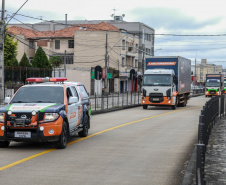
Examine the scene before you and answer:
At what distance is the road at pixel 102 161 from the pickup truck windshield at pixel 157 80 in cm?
1731

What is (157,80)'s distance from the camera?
1296 inches

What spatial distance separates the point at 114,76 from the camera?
81.9m

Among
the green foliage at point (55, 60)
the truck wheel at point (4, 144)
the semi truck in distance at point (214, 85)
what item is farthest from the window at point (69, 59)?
the truck wheel at point (4, 144)

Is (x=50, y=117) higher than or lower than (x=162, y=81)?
lower

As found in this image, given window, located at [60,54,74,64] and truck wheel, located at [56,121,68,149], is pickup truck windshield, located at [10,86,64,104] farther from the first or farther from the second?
window, located at [60,54,74,64]

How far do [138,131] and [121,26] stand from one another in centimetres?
9103

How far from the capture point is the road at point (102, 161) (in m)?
8.23

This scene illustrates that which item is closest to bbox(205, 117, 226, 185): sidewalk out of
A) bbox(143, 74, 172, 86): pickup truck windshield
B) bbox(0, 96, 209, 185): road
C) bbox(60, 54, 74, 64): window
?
bbox(0, 96, 209, 185): road

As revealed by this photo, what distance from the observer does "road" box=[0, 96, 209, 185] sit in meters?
8.23

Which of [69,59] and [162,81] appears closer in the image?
[162,81]

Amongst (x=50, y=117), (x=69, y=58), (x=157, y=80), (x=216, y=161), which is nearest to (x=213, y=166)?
(x=216, y=161)

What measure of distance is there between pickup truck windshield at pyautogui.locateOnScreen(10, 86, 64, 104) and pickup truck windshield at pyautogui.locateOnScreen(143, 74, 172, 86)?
797 inches

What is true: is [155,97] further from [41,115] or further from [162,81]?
[41,115]

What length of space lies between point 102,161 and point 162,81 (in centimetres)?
2293
